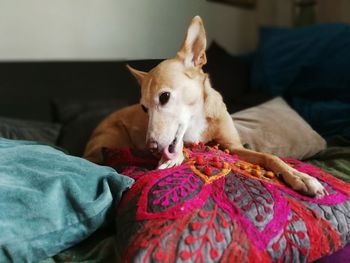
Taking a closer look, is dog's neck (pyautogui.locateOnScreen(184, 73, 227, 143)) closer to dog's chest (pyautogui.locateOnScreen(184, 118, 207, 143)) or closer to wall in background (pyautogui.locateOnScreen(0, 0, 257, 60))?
dog's chest (pyautogui.locateOnScreen(184, 118, 207, 143))

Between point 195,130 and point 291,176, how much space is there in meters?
0.34

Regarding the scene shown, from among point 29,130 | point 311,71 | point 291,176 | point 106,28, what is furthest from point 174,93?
point 311,71

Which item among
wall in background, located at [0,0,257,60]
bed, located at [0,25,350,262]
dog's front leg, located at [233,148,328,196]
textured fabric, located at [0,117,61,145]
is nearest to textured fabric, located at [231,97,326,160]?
bed, located at [0,25,350,262]

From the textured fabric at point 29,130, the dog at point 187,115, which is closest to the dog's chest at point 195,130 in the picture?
the dog at point 187,115

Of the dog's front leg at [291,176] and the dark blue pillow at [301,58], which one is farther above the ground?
the dark blue pillow at [301,58]

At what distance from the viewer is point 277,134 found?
1329 millimetres

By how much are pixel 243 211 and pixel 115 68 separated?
1070mm

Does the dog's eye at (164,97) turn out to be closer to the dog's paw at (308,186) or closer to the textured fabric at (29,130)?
the dog's paw at (308,186)

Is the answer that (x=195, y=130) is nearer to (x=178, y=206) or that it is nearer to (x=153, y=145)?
(x=153, y=145)

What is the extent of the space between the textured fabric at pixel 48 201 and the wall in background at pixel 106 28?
0.35 metres

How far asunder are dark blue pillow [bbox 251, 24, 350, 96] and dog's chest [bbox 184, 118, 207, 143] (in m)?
0.98

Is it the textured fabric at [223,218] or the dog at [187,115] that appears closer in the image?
the textured fabric at [223,218]

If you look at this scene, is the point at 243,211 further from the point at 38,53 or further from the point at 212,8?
the point at 38,53

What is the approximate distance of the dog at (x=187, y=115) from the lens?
96 cm
